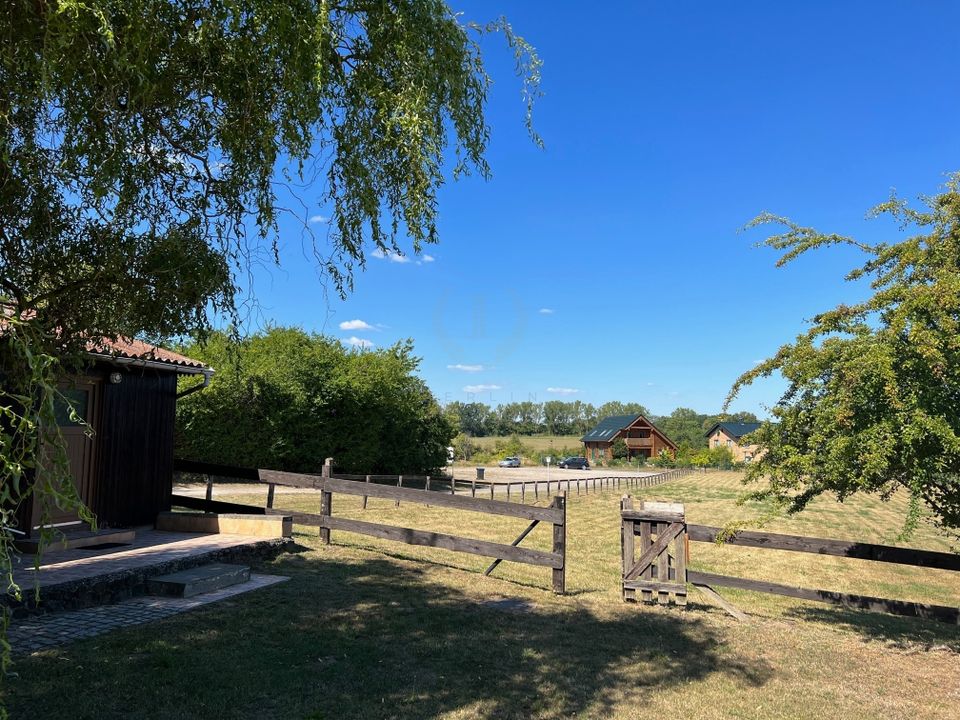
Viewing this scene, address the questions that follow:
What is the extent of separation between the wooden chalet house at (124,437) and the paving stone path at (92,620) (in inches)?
126

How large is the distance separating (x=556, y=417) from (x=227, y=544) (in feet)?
454

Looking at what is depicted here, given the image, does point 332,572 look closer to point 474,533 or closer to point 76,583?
point 76,583

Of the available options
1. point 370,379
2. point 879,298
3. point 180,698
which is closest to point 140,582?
point 180,698

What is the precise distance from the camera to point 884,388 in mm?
5609

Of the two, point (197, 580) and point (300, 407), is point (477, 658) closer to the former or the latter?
point (197, 580)

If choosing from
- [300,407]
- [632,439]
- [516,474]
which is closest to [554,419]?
[632,439]

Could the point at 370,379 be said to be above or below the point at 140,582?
above

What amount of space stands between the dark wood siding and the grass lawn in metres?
2.99

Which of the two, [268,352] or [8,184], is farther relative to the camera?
[268,352]

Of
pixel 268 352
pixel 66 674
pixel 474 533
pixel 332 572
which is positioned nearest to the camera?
pixel 66 674

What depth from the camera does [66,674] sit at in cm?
448

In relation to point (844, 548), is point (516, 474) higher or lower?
lower

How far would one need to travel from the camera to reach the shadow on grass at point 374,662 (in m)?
4.25

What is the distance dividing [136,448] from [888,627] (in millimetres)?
10769
